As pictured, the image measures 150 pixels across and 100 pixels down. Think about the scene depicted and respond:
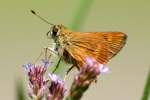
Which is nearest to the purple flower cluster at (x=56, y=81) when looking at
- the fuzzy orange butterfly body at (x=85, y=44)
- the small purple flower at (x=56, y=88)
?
the small purple flower at (x=56, y=88)

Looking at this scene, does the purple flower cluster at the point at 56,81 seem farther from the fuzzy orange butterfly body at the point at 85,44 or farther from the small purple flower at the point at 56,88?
the fuzzy orange butterfly body at the point at 85,44

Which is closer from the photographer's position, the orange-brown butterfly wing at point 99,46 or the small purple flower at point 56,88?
the small purple flower at point 56,88

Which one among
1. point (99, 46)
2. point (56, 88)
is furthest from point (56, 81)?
point (99, 46)

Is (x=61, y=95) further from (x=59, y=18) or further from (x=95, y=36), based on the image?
(x=59, y=18)

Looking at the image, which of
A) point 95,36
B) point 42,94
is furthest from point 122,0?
point 42,94

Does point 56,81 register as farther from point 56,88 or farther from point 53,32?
point 53,32

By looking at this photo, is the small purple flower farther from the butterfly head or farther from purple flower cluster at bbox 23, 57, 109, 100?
the butterfly head

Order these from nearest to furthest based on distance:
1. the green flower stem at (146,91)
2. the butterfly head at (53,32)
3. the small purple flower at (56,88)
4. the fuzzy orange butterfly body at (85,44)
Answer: the green flower stem at (146,91), the small purple flower at (56,88), the fuzzy orange butterfly body at (85,44), the butterfly head at (53,32)
